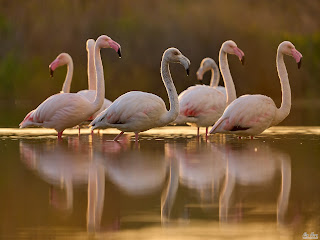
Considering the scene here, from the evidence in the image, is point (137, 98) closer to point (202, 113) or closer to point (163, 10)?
point (202, 113)

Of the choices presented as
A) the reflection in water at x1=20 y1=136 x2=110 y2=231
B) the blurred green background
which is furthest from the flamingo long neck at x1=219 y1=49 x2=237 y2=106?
the blurred green background

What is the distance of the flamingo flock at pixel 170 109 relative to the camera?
10719 millimetres

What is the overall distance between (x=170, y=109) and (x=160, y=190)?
175 inches

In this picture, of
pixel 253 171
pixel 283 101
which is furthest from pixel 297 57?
pixel 253 171

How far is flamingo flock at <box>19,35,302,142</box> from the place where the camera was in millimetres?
10719

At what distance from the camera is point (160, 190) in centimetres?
645

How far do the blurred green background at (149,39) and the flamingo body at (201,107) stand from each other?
1897 cm

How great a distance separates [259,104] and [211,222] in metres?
5.92

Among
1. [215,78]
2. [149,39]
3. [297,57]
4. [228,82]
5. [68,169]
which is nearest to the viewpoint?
[68,169]

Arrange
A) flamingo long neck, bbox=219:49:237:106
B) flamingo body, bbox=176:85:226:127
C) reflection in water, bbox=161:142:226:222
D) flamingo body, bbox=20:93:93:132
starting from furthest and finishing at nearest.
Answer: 1. flamingo long neck, bbox=219:49:237:106
2. flamingo body, bbox=176:85:226:127
3. flamingo body, bbox=20:93:93:132
4. reflection in water, bbox=161:142:226:222

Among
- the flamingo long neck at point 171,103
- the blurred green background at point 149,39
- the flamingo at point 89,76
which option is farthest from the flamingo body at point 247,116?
the blurred green background at point 149,39

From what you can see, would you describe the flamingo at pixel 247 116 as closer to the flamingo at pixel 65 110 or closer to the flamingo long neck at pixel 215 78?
the flamingo at pixel 65 110

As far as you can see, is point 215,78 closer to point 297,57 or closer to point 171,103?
point 297,57

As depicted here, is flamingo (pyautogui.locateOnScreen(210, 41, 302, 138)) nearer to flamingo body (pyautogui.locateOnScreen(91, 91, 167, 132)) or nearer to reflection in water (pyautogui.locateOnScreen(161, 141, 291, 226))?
reflection in water (pyautogui.locateOnScreen(161, 141, 291, 226))
